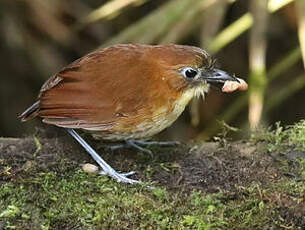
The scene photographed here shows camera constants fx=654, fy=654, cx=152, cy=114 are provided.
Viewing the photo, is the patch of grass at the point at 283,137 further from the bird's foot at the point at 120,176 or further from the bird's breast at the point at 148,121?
the bird's foot at the point at 120,176

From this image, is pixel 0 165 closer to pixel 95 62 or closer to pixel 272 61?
pixel 95 62

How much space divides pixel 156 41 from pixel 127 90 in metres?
1.49

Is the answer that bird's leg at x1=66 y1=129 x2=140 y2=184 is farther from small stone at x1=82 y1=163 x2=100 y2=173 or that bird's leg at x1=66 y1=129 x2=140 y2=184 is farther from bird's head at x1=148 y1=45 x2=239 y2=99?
bird's head at x1=148 y1=45 x2=239 y2=99

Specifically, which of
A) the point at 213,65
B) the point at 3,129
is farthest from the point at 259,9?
the point at 3,129

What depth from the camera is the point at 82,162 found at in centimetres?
295

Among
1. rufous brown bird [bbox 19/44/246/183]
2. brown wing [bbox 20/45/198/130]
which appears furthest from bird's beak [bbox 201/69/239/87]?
brown wing [bbox 20/45/198/130]

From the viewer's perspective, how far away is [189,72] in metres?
2.85

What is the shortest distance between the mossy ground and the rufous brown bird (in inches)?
5.8

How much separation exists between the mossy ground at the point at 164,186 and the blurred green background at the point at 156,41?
1.05 metres

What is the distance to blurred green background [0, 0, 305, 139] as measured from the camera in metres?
4.09

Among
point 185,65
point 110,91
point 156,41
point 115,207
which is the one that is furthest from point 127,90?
point 156,41

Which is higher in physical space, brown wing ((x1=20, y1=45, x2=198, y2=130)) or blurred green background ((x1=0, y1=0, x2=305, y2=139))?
blurred green background ((x1=0, y1=0, x2=305, y2=139))

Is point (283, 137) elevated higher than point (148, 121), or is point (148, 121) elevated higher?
point (283, 137)

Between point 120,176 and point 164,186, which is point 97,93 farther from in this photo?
point 164,186
